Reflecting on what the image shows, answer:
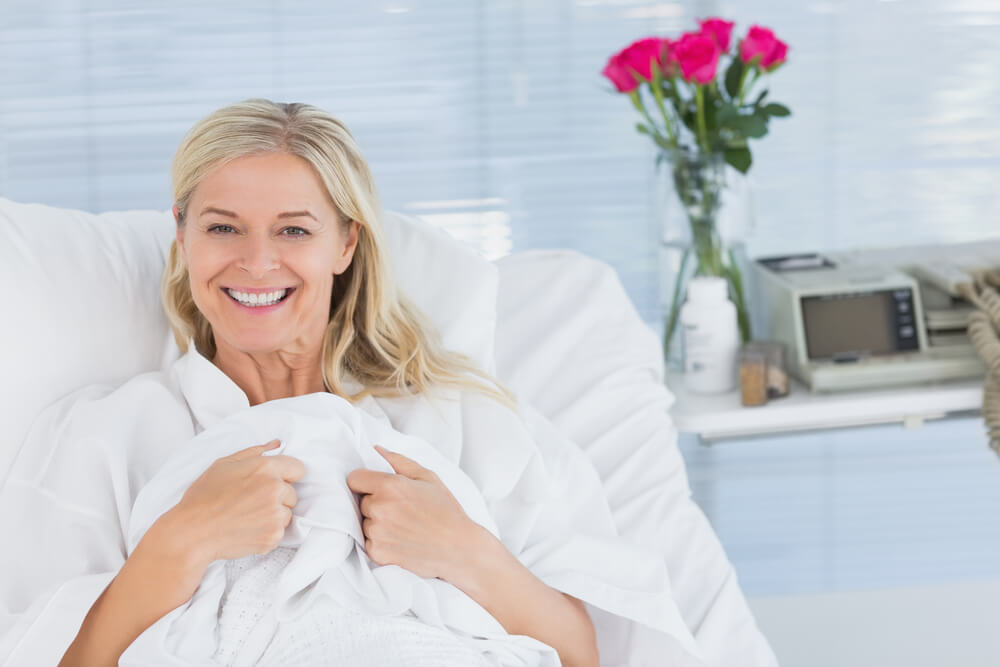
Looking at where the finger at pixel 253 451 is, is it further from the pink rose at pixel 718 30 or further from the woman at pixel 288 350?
the pink rose at pixel 718 30

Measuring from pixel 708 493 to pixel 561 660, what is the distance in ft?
4.80

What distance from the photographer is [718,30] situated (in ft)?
6.98

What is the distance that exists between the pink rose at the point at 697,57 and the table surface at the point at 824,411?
0.61 metres

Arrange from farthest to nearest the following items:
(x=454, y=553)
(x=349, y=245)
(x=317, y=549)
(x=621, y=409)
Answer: (x=621, y=409) → (x=349, y=245) → (x=454, y=553) → (x=317, y=549)

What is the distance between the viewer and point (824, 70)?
103 inches

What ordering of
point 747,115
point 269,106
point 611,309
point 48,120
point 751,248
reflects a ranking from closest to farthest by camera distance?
point 269,106 < point 611,309 < point 747,115 < point 48,120 < point 751,248

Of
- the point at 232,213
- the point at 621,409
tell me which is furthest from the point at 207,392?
the point at 621,409

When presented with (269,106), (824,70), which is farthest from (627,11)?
(269,106)

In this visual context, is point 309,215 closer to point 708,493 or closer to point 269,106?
point 269,106

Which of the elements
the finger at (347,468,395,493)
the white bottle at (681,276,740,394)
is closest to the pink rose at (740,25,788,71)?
the white bottle at (681,276,740,394)

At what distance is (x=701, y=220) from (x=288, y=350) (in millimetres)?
949

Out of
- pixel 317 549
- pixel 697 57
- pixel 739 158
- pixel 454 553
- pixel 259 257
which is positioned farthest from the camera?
pixel 739 158

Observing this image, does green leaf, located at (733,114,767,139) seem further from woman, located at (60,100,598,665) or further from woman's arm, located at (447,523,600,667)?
woman's arm, located at (447,523,600,667)

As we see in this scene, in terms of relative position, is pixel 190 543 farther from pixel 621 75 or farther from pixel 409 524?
pixel 621 75
